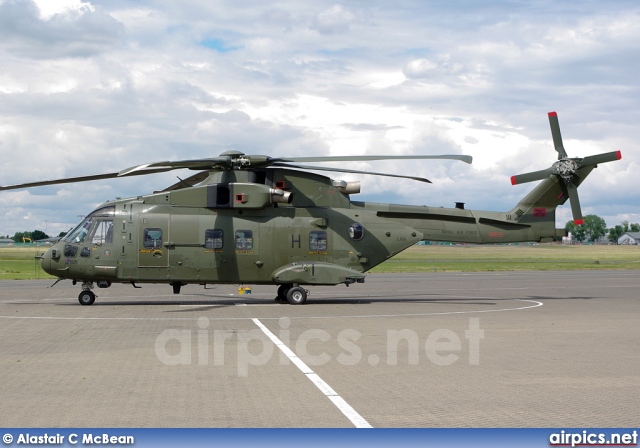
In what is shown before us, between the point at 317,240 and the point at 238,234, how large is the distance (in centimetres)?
276

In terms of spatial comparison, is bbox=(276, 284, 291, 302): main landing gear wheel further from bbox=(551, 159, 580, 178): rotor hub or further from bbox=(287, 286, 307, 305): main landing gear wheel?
bbox=(551, 159, 580, 178): rotor hub

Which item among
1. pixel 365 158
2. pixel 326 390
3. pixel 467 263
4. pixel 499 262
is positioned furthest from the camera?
pixel 499 262

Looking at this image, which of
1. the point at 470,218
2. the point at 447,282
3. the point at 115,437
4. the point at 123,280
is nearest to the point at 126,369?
the point at 115,437

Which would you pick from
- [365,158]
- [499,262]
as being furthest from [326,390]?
[499,262]

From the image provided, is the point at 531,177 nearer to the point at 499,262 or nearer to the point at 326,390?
the point at 326,390

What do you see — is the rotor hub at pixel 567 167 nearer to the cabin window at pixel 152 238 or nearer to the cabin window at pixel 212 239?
the cabin window at pixel 212 239

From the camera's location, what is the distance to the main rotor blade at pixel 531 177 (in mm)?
28453

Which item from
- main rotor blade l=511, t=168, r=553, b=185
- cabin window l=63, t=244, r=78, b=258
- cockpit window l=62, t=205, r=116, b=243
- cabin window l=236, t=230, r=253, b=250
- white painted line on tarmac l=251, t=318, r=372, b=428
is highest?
main rotor blade l=511, t=168, r=553, b=185

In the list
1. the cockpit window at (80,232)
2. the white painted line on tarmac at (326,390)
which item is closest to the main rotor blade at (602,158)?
the white painted line on tarmac at (326,390)

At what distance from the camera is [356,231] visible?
2728cm

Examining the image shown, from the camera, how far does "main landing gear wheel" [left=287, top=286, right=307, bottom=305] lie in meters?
26.5

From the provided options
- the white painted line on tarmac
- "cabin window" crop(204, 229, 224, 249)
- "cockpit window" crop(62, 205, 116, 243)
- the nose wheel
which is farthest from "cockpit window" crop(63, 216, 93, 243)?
the white painted line on tarmac

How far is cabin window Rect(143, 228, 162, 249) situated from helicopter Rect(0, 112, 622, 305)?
0.11ft

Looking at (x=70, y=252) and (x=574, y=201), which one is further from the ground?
(x=574, y=201)
